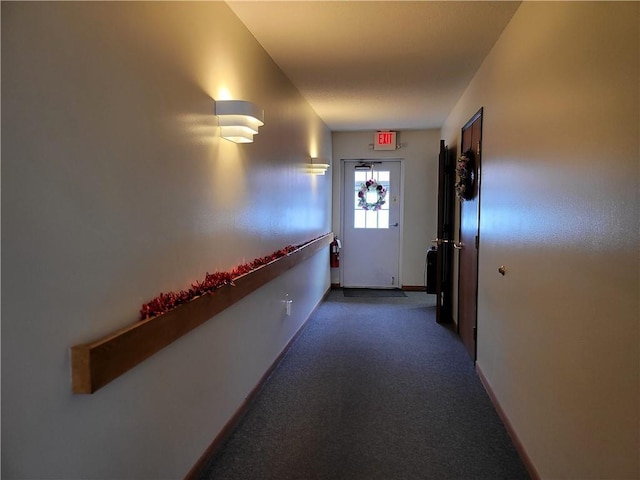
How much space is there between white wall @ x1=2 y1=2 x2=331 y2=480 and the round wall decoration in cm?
420

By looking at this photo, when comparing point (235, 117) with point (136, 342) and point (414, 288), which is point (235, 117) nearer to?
point (136, 342)

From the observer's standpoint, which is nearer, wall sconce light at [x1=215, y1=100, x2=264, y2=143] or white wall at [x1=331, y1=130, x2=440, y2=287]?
wall sconce light at [x1=215, y1=100, x2=264, y2=143]

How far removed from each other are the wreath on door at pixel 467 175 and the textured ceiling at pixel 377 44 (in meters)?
0.65

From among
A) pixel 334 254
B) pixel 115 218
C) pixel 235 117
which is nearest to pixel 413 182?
pixel 334 254

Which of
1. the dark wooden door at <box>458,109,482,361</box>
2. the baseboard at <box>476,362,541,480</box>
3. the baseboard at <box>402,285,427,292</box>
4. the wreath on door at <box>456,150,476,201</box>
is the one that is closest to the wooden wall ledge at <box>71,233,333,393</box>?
the baseboard at <box>476,362,541,480</box>

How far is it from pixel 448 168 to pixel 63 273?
4331mm

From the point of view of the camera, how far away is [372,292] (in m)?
6.59

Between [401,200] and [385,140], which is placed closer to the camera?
[385,140]

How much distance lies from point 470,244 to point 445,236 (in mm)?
1094

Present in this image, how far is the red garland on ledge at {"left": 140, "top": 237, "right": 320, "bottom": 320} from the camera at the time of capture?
1617mm

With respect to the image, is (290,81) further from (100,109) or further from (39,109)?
(39,109)

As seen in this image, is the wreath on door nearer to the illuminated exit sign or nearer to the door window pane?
the illuminated exit sign

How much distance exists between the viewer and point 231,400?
100 inches

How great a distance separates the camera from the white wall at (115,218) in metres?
1.08
